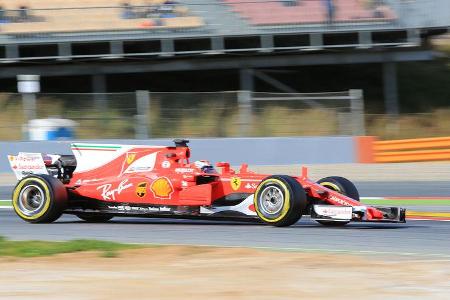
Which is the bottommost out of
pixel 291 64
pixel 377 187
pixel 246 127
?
pixel 377 187

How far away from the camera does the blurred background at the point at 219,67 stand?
18.8 meters

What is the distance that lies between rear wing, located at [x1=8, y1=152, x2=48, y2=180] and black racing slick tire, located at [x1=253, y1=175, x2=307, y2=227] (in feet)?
10.2

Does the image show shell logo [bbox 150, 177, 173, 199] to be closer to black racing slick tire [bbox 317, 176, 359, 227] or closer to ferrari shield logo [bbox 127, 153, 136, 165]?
ferrari shield logo [bbox 127, 153, 136, 165]

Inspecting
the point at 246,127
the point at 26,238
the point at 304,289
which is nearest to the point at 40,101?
the point at 246,127

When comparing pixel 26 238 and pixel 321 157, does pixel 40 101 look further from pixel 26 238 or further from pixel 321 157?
pixel 26 238

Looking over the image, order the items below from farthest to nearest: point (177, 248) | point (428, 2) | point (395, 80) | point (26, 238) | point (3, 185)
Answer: point (395, 80) < point (428, 2) < point (3, 185) < point (26, 238) < point (177, 248)

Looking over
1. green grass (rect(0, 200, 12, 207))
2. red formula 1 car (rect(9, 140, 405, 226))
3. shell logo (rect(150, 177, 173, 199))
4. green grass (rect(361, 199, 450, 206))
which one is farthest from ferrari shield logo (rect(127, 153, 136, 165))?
green grass (rect(361, 199, 450, 206))

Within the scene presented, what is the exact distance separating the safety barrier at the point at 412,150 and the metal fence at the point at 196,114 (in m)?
0.61

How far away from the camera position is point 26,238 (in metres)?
10.1

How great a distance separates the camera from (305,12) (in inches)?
875

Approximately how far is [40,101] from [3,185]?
215cm

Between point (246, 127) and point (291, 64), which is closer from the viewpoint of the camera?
point (246, 127)

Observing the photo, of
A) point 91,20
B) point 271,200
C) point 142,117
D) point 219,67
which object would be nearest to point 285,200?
point 271,200

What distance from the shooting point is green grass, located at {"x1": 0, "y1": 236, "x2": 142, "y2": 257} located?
332 inches
